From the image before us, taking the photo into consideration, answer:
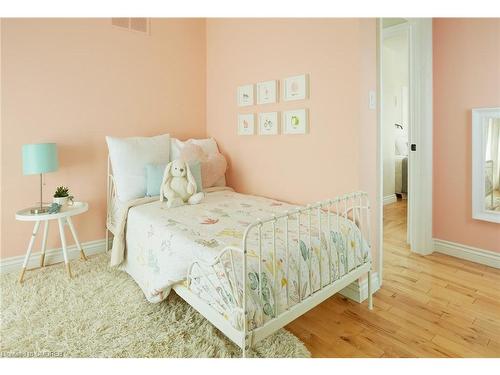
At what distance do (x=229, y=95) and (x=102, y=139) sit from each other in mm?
1239

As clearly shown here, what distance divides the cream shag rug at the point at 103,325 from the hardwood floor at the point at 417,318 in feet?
0.82

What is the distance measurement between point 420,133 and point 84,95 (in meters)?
2.90

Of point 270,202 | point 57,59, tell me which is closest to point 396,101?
point 270,202

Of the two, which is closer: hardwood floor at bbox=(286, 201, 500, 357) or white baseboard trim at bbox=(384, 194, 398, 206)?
hardwood floor at bbox=(286, 201, 500, 357)

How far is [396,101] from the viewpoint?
5.21 meters

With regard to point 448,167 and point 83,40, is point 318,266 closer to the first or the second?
point 448,167

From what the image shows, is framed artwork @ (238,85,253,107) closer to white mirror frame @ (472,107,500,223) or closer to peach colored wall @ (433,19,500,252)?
peach colored wall @ (433,19,500,252)

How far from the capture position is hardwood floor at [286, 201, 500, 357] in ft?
5.33

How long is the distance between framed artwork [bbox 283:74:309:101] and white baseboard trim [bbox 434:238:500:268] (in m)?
1.83

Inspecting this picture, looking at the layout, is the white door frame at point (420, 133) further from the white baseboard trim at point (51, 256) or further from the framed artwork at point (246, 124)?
the white baseboard trim at point (51, 256)

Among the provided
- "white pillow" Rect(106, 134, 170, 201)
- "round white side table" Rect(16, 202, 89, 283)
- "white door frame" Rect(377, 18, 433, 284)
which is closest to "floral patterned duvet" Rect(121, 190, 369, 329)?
"white pillow" Rect(106, 134, 170, 201)

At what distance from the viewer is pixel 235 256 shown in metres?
1.42

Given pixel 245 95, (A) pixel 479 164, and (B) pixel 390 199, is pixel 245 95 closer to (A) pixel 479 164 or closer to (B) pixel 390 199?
(A) pixel 479 164
